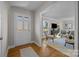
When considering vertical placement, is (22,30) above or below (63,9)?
below

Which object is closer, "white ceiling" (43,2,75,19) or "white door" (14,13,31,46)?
"white ceiling" (43,2,75,19)

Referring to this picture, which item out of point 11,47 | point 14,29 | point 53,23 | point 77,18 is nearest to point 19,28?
point 14,29

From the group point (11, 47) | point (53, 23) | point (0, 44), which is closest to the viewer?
point (0, 44)

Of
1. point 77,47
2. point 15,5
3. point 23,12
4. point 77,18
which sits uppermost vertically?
point 15,5

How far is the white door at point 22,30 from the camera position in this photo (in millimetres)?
2395

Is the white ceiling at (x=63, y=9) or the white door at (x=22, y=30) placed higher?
the white ceiling at (x=63, y=9)

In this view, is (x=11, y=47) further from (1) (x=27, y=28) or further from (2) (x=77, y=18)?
(2) (x=77, y=18)

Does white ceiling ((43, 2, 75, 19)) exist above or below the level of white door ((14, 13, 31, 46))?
above

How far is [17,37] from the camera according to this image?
2.59m

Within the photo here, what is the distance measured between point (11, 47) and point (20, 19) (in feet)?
3.30

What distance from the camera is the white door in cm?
239

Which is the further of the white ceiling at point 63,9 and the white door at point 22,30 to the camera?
the white door at point 22,30

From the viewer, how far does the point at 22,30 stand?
2.46 metres

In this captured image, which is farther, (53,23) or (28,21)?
(53,23)
